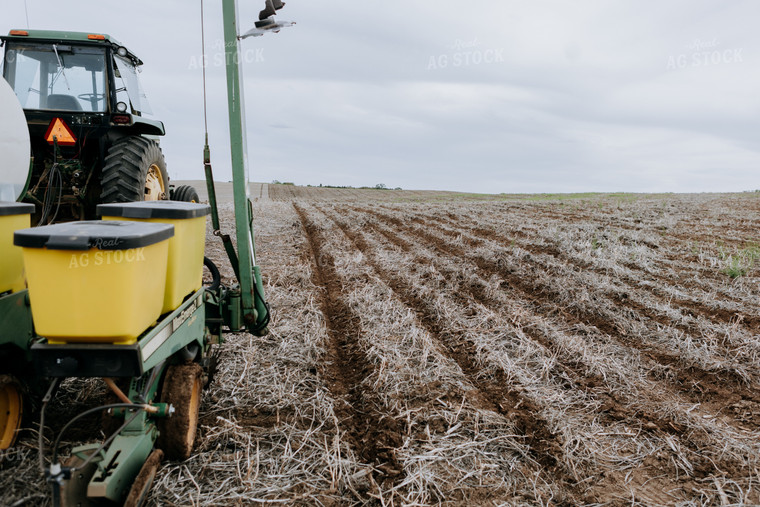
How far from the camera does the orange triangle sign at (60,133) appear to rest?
196 inches

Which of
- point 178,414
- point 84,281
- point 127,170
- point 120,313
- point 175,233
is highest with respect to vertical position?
point 127,170

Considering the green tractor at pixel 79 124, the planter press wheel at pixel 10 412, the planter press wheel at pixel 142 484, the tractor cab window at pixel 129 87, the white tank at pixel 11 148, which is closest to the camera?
the planter press wheel at pixel 142 484

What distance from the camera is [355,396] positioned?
11.3ft

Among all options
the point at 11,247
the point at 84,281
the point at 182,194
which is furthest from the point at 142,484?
the point at 182,194

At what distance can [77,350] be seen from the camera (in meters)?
1.95

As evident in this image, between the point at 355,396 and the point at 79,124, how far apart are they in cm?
435

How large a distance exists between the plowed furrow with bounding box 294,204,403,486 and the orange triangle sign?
3.22m

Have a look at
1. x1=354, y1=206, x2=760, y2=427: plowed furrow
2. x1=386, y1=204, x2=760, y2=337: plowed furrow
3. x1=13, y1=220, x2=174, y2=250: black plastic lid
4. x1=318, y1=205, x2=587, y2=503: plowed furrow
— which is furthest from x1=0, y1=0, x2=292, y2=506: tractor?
x1=386, y1=204, x2=760, y2=337: plowed furrow

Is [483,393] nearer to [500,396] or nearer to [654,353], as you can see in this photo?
[500,396]

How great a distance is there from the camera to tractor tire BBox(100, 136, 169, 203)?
4.95 m

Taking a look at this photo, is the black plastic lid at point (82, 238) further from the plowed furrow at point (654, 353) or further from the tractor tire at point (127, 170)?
the plowed furrow at point (654, 353)

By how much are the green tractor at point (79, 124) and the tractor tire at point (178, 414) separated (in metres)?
3.17

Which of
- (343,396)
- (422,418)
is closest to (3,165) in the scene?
(343,396)

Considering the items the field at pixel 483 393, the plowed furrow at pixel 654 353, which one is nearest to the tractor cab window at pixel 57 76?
the field at pixel 483 393
